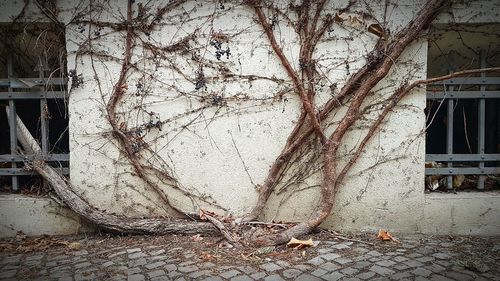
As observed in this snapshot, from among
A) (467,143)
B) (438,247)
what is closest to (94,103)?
(438,247)

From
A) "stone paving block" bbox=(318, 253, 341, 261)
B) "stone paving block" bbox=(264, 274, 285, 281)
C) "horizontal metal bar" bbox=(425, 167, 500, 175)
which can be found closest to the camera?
"stone paving block" bbox=(264, 274, 285, 281)

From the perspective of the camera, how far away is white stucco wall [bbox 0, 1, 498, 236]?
351cm

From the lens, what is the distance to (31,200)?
11.5ft

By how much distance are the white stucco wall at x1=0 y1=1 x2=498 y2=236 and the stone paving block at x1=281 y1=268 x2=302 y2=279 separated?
1045mm

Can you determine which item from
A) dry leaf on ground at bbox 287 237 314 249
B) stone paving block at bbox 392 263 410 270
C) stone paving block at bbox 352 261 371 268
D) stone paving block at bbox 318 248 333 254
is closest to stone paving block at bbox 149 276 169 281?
dry leaf on ground at bbox 287 237 314 249

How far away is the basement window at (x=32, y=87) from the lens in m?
3.61

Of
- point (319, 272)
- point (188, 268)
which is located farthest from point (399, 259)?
point (188, 268)

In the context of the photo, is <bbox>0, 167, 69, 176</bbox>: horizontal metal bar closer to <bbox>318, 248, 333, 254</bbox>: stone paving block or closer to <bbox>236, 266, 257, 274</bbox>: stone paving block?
<bbox>236, 266, 257, 274</bbox>: stone paving block

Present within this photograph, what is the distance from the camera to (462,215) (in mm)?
3531

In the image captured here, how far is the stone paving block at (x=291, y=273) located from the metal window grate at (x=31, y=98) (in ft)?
9.25

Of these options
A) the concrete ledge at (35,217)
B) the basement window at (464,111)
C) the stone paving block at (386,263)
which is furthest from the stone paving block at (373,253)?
the concrete ledge at (35,217)

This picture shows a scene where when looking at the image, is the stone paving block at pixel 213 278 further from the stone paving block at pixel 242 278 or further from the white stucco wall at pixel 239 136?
the white stucco wall at pixel 239 136

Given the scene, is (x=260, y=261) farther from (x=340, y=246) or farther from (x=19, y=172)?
(x=19, y=172)

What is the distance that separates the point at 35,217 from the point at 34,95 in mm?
1436
